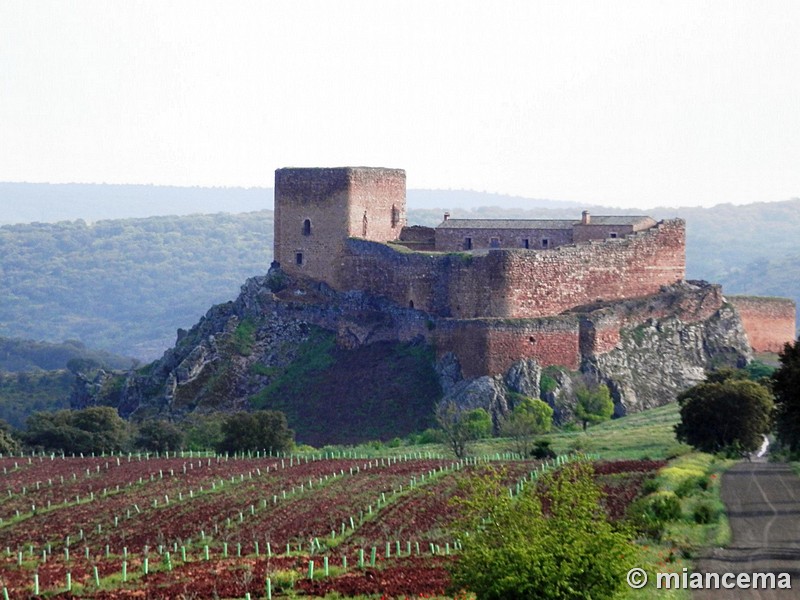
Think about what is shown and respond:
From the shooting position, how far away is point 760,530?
37.9 metres

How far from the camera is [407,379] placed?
237 ft

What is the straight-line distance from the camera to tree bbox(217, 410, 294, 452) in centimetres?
6662

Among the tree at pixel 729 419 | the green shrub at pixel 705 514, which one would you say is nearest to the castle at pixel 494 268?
the tree at pixel 729 419

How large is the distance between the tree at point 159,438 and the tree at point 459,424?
9443 millimetres

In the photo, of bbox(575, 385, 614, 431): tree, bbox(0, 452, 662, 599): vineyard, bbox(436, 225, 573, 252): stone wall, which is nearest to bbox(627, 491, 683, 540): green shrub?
bbox(0, 452, 662, 599): vineyard

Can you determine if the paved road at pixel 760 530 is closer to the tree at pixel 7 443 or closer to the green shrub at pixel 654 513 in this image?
the green shrub at pixel 654 513

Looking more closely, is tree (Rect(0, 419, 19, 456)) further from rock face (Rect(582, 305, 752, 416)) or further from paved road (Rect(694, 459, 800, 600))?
paved road (Rect(694, 459, 800, 600))

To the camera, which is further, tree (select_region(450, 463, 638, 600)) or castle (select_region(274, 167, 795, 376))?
castle (select_region(274, 167, 795, 376))

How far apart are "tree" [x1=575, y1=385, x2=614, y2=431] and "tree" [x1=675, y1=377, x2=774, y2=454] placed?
12.1 metres

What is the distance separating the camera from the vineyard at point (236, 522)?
35875 millimetres

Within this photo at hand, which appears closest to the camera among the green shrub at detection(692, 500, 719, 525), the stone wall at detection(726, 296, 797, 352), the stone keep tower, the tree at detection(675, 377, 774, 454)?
the green shrub at detection(692, 500, 719, 525)

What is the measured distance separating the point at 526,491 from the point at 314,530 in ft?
38.8

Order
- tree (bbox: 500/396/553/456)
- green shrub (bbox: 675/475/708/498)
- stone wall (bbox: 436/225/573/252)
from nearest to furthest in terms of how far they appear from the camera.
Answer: green shrub (bbox: 675/475/708/498), tree (bbox: 500/396/553/456), stone wall (bbox: 436/225/573/252)

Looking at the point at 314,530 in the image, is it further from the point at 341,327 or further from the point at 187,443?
the point at 341,327
